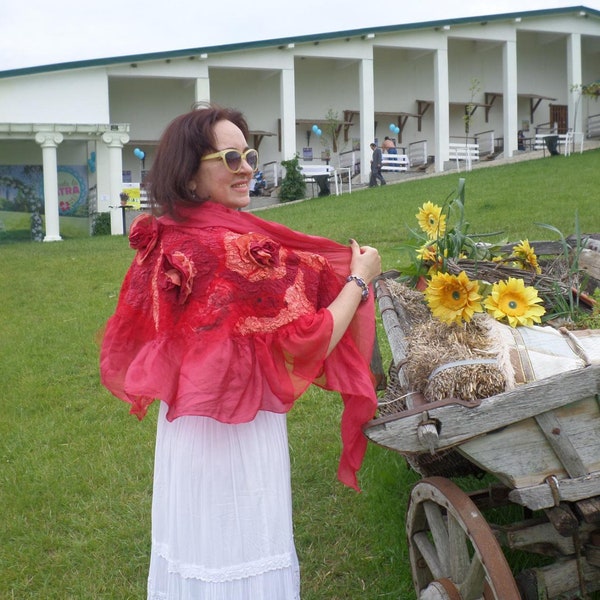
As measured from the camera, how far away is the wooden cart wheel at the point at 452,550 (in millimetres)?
2408

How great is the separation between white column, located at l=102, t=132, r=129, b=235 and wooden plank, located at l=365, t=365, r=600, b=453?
20.8 m

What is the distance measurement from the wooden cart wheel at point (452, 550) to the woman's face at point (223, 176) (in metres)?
1.19

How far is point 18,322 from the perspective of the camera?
9.12 meters

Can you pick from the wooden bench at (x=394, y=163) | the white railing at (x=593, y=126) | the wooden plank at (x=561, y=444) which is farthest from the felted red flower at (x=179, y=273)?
the white railing at (x=593, y=126)

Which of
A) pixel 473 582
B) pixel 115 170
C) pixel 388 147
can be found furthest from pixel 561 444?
pixel 388 147

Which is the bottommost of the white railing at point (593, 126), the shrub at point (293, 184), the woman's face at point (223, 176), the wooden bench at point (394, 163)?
the woman's face at point (223, 176)

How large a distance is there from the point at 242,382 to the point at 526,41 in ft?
114

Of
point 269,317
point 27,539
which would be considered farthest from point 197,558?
point 27,539

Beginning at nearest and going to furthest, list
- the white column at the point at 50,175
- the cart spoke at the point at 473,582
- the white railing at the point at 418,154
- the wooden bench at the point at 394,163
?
1. the cart spoke at the point at 473,582
2. the white column at the point at 50,175
3. the wooden bench at the point at 394,163
4. the white railing at the point at 418,154

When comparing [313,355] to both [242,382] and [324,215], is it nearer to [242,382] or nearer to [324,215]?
[242,382]

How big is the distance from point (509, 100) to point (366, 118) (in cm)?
559

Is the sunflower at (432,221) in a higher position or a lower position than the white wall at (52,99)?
lower

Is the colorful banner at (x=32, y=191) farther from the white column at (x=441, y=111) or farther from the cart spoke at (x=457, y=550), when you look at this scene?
the cart spoke at (x=457, y=550)

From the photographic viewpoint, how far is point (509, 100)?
29.4m
